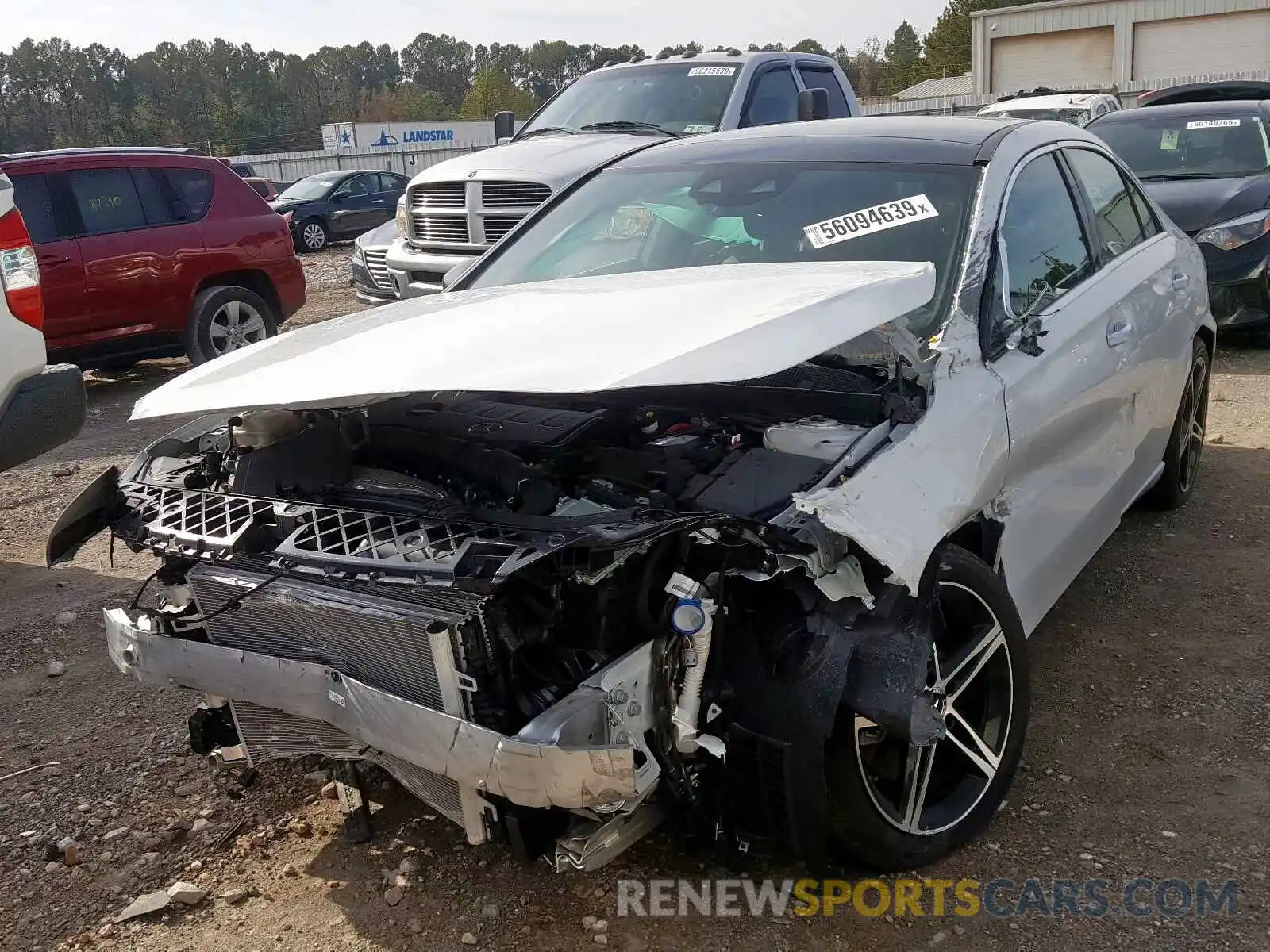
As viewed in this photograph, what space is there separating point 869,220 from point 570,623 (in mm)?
1693

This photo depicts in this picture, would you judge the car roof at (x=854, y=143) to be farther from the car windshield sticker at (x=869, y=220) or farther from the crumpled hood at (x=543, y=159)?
the crumpled hood at (x=543, y=159)

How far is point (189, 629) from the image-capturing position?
2.90 meters

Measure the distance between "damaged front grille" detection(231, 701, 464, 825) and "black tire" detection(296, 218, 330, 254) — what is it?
18391 millimetres

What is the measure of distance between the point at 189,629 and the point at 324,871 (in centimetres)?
70

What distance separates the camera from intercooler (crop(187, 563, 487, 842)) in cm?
232

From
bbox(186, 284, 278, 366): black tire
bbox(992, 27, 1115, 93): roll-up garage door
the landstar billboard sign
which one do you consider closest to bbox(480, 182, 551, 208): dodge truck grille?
bbox(186, 284, 278, 366): black tire

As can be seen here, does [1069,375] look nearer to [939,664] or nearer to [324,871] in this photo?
[939,664]

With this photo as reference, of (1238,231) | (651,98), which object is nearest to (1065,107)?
(1238,231)

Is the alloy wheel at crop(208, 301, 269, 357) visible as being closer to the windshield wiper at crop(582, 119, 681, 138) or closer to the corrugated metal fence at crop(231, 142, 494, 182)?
the windshield wiper at crop(582, 119, 681, 138)

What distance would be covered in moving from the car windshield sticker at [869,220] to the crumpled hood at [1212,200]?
570 cm

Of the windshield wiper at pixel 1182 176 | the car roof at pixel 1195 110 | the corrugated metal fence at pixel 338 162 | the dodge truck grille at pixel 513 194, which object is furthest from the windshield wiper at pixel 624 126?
the corrugated metal fence at pixel 338 162

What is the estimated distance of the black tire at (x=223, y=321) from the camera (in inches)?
357

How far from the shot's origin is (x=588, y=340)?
2650 millimetres

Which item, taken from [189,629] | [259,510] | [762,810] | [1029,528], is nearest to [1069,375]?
[1029,528]
